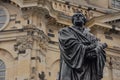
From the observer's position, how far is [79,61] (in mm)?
6469

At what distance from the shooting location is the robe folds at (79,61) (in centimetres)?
645

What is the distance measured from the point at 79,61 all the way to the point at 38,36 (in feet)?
41.6

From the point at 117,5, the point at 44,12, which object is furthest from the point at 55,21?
the point at 117,5

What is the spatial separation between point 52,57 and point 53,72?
739 millimetres

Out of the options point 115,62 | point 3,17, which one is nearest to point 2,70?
point 3,17

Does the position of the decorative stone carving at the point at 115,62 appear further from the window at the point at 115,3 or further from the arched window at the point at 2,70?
the window at the point at 115,3

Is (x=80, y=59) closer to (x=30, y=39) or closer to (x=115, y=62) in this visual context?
(x=30, y=39)

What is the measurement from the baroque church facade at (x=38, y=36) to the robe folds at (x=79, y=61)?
11396mm

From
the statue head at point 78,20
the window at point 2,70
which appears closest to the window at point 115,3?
the window at point 2,70

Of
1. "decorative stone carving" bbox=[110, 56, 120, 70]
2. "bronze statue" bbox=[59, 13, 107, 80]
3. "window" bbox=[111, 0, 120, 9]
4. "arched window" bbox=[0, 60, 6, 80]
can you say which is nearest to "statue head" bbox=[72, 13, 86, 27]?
"bronze statue" bbox=[59, 13, 107, 80]

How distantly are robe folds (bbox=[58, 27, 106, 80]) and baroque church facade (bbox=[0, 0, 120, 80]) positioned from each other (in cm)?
1140

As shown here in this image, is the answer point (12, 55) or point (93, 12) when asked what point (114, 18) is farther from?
point (12, 55)

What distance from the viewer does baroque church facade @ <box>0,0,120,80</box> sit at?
18.6m

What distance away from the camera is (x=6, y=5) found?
67.7 feet
